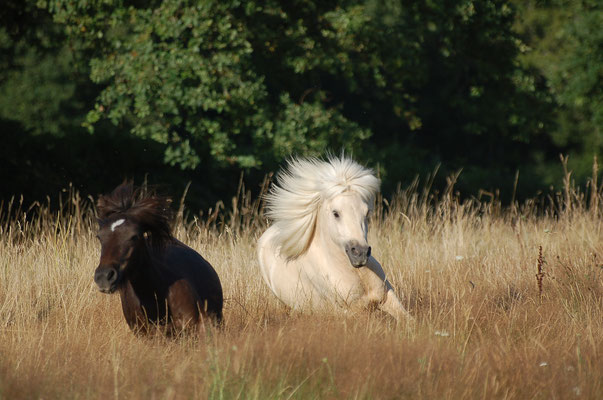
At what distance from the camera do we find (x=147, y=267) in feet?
15.3

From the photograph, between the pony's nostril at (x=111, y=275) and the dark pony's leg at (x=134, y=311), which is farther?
the dark pony's leg at (x=134, y=311)

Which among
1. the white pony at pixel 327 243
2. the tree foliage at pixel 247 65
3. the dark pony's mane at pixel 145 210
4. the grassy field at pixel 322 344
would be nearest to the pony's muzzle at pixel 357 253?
the white pony at pixel 327 243

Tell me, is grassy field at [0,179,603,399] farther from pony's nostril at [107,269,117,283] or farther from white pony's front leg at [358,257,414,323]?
pony's nostril at [107,269,117,283]

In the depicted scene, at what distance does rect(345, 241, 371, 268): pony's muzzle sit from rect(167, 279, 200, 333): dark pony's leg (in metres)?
1.05

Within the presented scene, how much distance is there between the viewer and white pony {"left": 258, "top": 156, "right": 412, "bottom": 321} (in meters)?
5.29

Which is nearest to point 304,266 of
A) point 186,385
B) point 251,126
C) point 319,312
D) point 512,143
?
point 319,312

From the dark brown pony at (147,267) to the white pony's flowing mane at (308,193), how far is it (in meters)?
1.10

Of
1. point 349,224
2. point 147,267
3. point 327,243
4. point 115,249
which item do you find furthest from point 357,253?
point 115,249

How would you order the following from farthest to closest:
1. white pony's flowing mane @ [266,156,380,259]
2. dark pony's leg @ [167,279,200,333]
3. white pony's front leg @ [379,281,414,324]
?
1. white pony's flowing mane @ [266,156,380,259]
2. white pony's front leg @ [379,281,414,324]
3. dark pony's leg @ [167,279,200,333]

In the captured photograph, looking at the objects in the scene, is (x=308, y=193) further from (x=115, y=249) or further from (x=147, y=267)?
(x=115, y=249)

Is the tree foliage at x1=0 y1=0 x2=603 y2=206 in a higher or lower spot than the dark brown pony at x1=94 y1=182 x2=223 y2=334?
higher

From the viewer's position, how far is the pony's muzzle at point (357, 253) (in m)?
5.03

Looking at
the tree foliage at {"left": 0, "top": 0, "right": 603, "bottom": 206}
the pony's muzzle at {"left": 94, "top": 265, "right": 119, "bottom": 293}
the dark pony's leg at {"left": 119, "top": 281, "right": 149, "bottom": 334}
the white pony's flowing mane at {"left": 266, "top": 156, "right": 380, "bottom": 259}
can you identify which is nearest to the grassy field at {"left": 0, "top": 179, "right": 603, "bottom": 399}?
the dark pony's leg at {"left": 119, "top": 281, "right": 149, "bottom": 334}

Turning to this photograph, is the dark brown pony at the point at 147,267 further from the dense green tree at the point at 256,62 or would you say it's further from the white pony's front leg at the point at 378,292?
the dense green tree at the point at 256,62
